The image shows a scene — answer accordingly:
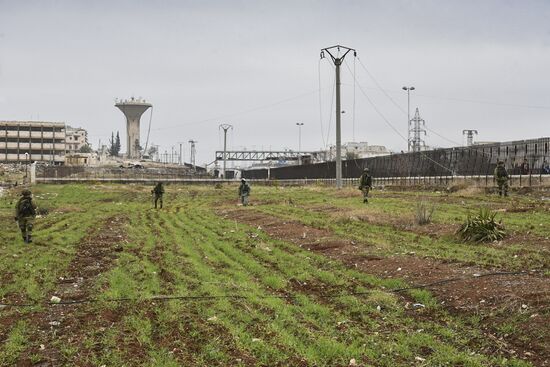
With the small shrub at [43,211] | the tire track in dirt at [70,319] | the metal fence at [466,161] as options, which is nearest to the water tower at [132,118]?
the metal fence at [466,161]

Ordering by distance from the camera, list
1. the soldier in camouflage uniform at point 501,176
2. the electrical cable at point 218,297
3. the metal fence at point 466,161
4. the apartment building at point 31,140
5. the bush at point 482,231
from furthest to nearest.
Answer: the apartment building at point 31,140 < the metal fence at point 466,161 < the soldier in camouflage uniform at point 501,176 < the bush at point 482,231 < the electrical cable at point 218,297

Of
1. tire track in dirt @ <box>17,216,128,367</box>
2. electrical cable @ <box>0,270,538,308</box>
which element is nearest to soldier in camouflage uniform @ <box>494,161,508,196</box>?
electrical cable @ <box>0,270,538,308</box>

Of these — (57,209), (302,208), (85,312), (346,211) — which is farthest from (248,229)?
(57,209)

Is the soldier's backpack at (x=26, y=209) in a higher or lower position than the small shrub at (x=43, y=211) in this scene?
higher

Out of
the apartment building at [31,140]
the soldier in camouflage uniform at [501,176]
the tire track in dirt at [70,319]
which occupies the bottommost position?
the tire track in dirt at [70,319]

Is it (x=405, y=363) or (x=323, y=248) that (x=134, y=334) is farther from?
(x=323, y=248)

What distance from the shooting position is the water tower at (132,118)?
17300 centimetres

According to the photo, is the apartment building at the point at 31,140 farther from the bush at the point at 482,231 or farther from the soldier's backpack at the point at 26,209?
the bush at the point at 482,231

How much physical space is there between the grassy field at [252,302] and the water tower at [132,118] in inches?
6133

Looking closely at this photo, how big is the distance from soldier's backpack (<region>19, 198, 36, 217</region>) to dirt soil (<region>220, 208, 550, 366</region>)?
9.67 meters

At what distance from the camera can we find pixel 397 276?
13.1 meters

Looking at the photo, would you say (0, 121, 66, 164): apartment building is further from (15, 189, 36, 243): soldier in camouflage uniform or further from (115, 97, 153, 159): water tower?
(15, 189, 36, 243): soldier in camouflage uniform

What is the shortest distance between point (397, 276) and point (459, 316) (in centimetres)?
313

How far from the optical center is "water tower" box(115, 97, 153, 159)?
17300cm
